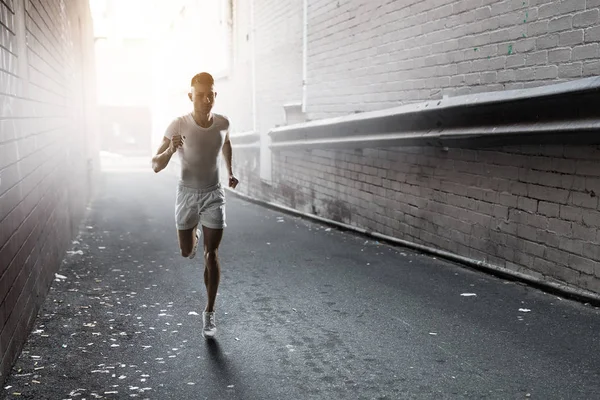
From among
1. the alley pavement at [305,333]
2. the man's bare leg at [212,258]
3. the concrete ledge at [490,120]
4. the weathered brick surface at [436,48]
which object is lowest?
the alley pavement at [305,333]

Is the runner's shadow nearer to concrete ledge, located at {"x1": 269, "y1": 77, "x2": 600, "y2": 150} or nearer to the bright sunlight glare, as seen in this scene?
concrete ledge, located at {"x1": 269, "y1": 77, "x2": 600, "y2": 150}

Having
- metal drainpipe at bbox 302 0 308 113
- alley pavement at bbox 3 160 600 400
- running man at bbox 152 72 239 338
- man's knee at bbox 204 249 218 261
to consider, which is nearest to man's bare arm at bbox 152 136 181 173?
running man at bbox 152 72 239 338

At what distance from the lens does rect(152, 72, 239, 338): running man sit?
16.1ft

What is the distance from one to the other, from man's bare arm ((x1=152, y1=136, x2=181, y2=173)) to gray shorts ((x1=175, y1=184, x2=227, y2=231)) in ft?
0.97

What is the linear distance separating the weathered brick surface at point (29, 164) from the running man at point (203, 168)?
3.56ft

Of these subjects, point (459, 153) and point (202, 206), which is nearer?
point (202, 206)

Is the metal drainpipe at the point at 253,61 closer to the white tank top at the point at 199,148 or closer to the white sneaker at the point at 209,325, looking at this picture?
the white tank top at the point at 199,148

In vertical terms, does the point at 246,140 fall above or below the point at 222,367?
above

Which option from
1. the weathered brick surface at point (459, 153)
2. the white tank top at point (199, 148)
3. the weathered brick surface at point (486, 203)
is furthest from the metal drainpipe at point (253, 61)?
the white tank top at point (199, 148)

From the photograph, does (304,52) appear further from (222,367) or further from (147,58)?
(147,58)

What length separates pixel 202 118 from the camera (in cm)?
497

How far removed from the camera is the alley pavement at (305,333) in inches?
156

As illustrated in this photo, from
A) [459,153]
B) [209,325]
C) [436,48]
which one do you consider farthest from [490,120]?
[209,325]

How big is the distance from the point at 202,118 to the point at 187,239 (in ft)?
3.26
